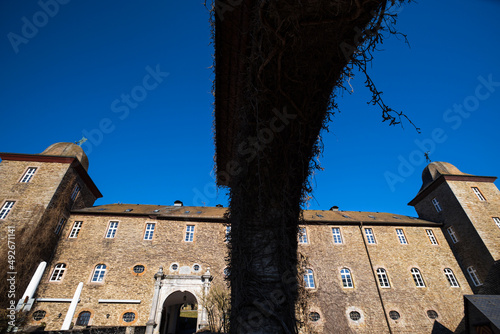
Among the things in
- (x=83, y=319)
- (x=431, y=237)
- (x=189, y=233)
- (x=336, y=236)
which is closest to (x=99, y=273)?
(x=83, y=319)

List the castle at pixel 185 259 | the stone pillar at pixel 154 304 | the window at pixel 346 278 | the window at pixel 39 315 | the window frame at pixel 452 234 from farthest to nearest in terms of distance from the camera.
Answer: the window frame at pixel 452 234
the window at pixel 346 278
the castle at pixel 185 259
the stone pillar at pixel 154 304
the window at pixel 39 315

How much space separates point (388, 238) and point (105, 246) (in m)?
21.9

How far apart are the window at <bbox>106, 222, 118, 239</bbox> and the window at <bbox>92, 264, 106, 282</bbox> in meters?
2.08

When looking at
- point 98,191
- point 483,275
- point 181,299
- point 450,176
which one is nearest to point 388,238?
point 483,275

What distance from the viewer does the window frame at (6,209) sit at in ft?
51.1

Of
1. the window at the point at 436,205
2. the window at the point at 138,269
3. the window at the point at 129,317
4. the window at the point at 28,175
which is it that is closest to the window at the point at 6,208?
the window at the point at 28,175

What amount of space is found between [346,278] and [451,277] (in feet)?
28.3

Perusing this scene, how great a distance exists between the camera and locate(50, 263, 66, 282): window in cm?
1541

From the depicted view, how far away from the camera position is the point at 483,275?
56.7 feet

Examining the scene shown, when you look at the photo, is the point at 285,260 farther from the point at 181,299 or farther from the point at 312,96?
the point at 181,299

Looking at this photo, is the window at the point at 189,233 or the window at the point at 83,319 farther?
the window at the point at 189,233

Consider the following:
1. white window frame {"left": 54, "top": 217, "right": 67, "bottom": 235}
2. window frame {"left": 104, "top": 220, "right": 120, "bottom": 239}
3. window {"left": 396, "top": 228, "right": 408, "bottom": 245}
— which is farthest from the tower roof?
window {"left": 396, "top": 228, "right": 408, "bottom": 245}

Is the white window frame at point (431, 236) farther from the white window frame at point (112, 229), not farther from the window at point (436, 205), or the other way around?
the white window frame at point (112, 229)

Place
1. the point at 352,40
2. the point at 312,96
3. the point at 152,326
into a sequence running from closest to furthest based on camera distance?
the point at 352,40, the point at 312,96, the point at 152,326
